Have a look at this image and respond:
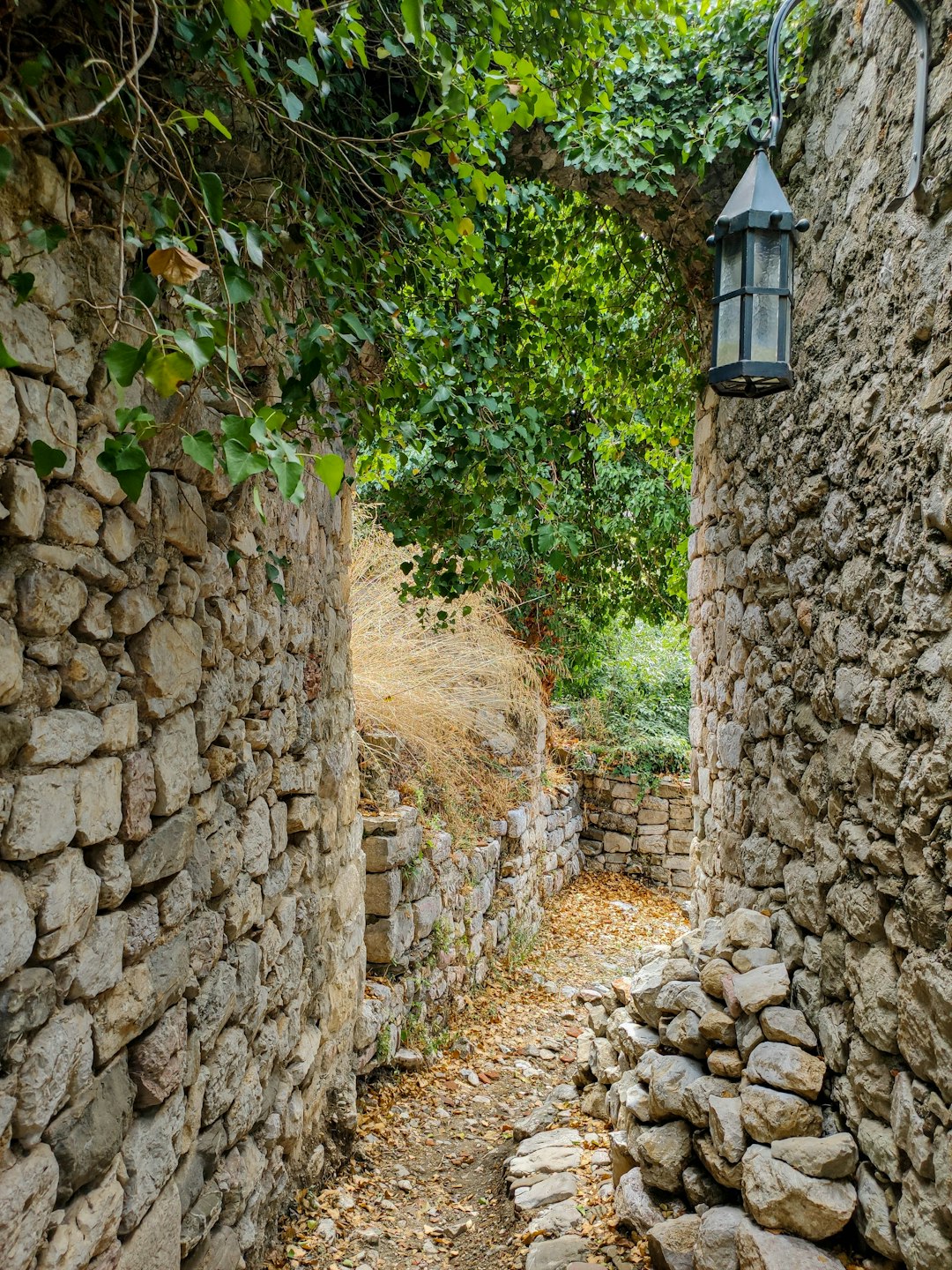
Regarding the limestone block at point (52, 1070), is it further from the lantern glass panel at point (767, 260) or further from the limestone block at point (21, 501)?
the lantern glass panel at point (767, 260)

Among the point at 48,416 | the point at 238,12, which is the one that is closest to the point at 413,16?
the point at 238,12

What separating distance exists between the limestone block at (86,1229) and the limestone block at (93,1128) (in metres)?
0.03

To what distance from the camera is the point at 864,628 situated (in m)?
2.25

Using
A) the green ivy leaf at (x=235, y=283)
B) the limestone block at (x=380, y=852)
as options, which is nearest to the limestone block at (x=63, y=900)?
the green ivy leaf at (x=235, y=283)

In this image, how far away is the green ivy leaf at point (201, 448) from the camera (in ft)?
4.08

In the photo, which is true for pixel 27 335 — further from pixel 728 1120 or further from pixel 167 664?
pixel 728 1120

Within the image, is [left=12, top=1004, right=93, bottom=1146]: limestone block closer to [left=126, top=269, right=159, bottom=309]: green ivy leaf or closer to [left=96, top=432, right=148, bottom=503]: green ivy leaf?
[left=96, top=432, right=148, bottom=503]: green ivy leaf

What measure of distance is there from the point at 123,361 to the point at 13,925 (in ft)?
2.93

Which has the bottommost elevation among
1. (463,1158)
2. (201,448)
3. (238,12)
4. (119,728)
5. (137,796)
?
(463,1158)

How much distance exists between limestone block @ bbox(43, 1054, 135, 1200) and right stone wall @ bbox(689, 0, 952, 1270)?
5.39 ft

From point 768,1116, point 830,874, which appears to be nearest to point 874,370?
point 830,874

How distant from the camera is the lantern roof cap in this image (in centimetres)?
221

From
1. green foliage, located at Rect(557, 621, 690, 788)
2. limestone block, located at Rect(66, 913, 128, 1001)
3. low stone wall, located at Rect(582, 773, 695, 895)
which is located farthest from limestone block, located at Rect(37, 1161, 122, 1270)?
low stone wall, located at Rect(582, 773, 695, 895)

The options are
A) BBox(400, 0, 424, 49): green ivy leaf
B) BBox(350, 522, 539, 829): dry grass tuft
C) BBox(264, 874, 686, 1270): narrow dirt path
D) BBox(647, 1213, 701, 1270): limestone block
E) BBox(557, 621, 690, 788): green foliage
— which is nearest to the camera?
BBox(400, 0, 424, 49): green ivy leaf
